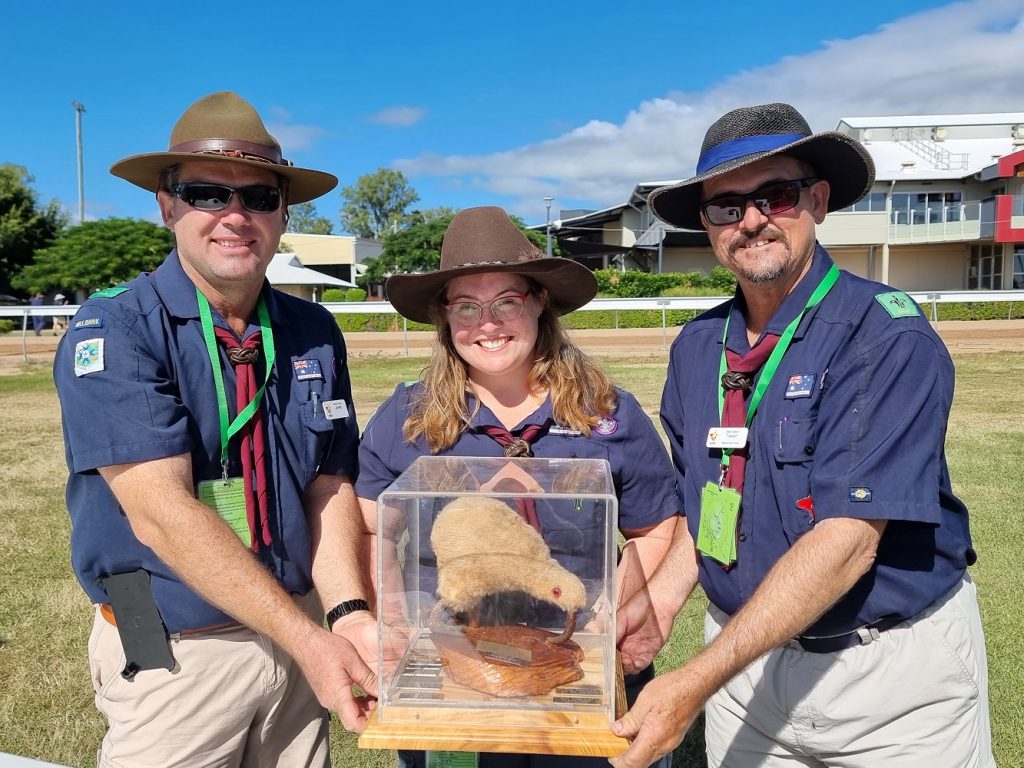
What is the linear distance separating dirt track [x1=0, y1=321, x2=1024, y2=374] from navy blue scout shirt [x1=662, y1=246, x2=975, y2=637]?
1796 centimetres

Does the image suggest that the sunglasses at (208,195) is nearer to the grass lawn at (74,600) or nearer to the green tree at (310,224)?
the grass lawn at (74,600)

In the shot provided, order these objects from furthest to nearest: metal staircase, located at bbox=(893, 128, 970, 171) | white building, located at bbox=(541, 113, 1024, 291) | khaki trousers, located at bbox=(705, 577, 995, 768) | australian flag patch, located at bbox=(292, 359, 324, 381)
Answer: metal staircase, located at bbox=(893, 128, 970, 171), white building, located at bbox=(541, 113, 1024, 291), australian flag patch, located at bbox=(292, 359, 324, 381), khaki trousers, located at bbox=(705, 577, 995, 768)

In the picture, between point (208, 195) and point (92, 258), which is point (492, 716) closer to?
point (208, 195)

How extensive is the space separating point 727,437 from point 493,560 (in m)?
0.91

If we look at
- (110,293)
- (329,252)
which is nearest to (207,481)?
(110,293)

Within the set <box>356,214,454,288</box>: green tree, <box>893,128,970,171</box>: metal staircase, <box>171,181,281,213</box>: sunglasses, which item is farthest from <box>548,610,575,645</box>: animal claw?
<box>356,214,454,288</box>: green tree

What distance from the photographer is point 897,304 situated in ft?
7.85

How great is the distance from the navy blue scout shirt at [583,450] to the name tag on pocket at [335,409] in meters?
0.11

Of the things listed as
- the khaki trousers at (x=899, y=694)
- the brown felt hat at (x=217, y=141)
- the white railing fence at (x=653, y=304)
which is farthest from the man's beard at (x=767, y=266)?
the white railing fence at (x=653, y=304)

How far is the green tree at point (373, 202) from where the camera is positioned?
93.9 metres

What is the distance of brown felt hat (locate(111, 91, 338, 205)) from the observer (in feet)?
8.59

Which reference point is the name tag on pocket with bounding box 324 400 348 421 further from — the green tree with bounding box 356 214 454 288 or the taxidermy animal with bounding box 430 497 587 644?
the green tree with bounding box 356 214 454 288

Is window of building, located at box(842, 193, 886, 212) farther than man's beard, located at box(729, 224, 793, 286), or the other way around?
window of building, located at box(842, 193, 886, 212)

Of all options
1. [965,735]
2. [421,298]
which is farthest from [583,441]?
[965,735]
